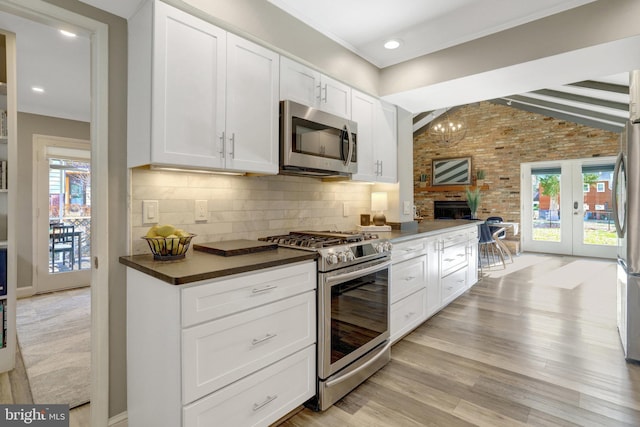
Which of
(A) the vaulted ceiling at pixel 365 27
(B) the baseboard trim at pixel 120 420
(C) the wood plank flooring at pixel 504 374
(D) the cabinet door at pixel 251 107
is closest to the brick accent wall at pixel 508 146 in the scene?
(C) the wood plank flooring at pixel 504 374

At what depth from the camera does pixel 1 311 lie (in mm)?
2334

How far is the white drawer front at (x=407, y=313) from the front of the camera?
2598 millimetres

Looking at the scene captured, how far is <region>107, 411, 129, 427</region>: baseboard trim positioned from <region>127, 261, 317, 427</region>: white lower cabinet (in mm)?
45

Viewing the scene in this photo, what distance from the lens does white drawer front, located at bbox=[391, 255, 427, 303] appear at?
8.48 feet

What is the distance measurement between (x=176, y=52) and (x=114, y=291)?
130 centimetres

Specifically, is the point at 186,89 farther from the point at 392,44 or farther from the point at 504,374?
the point at 504,374

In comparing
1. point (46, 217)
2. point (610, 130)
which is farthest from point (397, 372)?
point (610, 130)

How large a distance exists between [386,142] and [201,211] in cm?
195

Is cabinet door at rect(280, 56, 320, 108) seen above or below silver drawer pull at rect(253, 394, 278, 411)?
above

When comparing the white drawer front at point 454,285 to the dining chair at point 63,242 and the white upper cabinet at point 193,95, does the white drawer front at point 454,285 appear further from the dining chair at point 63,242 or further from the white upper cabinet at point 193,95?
the dining chair at point 63,242

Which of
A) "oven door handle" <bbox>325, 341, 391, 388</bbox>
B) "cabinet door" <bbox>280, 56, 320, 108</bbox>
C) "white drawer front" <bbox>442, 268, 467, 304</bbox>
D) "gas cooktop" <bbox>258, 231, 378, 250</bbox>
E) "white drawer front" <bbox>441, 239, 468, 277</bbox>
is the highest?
"cabinet door" <bbox>280, 56, 320, 108</bbox>

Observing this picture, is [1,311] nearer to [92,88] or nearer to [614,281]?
[92,88]

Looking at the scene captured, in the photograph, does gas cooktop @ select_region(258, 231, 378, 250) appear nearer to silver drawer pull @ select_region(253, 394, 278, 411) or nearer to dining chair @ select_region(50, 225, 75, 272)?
silver drawer pull @ select_region(253, 394, 278, 411)

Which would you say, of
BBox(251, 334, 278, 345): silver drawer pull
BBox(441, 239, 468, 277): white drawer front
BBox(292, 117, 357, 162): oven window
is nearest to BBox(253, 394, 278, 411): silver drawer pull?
BBox(251, 334, 278, 345): silver drawer pull
